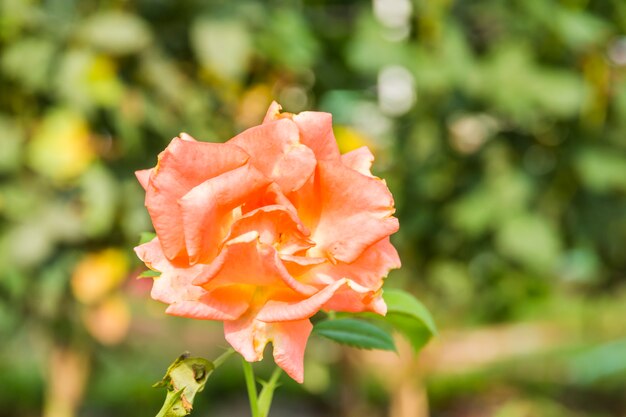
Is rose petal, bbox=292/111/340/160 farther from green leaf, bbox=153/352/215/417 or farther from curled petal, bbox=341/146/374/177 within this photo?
green leaf, bbox=153/352/215/417

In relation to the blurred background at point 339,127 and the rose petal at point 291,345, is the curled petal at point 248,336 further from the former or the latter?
the blurred background at point 339,127

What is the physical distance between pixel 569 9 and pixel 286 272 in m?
1.55

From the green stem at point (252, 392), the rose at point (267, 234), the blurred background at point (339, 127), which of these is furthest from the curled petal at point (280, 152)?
the blurred background at point (339, 127)

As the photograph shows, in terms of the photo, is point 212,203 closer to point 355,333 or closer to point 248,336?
point 248,336

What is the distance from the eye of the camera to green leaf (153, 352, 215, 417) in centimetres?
43

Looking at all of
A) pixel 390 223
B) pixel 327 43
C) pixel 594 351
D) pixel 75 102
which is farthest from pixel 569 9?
pixel 594 351

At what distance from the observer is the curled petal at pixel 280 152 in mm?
452

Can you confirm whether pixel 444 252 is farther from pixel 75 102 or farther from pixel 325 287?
pixel 325 287

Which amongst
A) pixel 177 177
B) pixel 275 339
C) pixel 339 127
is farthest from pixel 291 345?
pixel 339 127

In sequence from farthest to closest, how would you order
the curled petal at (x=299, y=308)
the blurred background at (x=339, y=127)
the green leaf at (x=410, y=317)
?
1. the blurred background at (x=339, y=127)
2. the green leaf at (x=410, y=317)
3. the curled petal at (x=299, y=308)

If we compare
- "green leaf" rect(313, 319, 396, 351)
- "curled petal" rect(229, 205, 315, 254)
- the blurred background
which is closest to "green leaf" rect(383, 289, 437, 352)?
"green leaf" rect(313, 319, 396, 351)

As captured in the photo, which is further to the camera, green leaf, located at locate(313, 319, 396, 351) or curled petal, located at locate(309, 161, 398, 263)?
green leaf, located at locate(313, 319, 396, 351)

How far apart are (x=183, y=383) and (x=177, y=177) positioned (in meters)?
0.11

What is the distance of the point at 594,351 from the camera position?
3.23 metres
